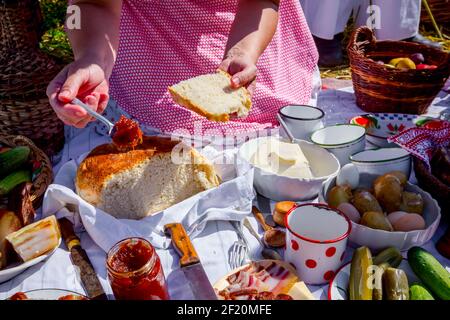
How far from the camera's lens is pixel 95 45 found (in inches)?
67.5

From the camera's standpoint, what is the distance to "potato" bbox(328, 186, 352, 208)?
1.43 metres

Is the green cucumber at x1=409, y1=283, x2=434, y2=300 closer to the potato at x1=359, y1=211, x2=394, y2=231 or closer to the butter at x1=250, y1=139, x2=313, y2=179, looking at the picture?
the potato at x1=359, y1=211, x2=394, y2=231

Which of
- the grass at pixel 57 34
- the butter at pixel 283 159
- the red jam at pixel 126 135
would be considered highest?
the red jam at pixel 126 135

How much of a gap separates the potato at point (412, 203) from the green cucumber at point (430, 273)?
17 cm

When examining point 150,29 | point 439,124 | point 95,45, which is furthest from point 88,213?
point 439,124

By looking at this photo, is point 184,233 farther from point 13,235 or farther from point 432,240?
point 432,240

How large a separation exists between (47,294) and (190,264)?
39 centimetres

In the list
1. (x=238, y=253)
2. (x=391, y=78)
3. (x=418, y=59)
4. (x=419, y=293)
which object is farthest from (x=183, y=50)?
(x=419, y=293)

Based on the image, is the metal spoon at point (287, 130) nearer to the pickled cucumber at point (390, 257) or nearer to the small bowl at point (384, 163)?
the small bowl at point (384, 163)

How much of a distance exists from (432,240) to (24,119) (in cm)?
162

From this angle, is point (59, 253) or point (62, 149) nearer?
point (59, 253)

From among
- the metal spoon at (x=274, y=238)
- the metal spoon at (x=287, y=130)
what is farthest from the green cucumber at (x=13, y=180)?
the metal spoon at (x=287, y=130)

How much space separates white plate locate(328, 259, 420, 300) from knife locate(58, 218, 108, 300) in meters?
0.61

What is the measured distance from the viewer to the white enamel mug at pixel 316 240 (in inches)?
49.2
